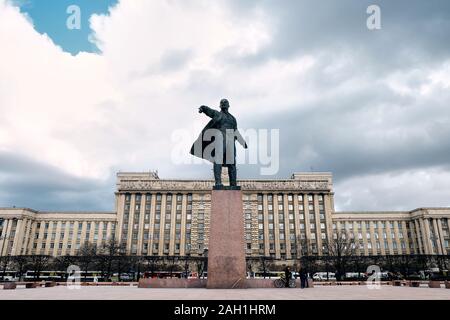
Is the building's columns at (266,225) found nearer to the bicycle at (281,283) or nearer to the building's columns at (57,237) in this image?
the building's columns at (57,237)

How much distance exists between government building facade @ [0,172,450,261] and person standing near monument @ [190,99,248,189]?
7351 centimetres

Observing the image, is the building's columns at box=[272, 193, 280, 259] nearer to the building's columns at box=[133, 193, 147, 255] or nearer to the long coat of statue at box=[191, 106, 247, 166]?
the building's columns at box=[133, 193, 147, 255]

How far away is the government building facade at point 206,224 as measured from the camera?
3472 inches

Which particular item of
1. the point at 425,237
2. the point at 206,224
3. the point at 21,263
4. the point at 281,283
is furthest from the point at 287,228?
the point at 281,283

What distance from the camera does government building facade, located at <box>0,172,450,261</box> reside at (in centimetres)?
8819

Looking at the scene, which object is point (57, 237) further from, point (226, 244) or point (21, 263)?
point (226, 244)

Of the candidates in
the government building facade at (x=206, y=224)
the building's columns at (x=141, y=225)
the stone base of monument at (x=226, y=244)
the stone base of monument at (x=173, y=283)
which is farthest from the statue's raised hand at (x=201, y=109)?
the building's columns at (x=141, y=225)

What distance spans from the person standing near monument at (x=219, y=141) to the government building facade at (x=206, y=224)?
7351 cm

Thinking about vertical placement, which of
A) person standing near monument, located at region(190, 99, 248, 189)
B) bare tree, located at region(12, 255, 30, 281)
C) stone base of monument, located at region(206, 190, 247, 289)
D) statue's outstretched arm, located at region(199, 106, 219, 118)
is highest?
statue's outstretched arm, located at region(199, 106, 219, 118)

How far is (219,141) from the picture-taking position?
1655 centimetres

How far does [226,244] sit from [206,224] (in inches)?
3028

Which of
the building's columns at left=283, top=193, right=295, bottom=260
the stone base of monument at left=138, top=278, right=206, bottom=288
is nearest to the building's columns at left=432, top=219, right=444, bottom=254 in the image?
the building's columns at left=283, top=193, right=295, bottom=260
